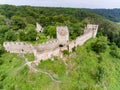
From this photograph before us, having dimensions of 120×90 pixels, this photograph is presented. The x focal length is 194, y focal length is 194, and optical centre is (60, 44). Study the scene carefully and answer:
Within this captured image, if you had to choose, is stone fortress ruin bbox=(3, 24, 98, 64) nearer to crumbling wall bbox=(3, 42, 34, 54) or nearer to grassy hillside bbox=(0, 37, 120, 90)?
crumbling wall bbox=(3, 42, 34, 54)

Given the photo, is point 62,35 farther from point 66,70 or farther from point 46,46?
point 66,70

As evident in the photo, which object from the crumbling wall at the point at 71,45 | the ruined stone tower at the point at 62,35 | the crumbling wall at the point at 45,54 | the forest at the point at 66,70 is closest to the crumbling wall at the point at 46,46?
the crumbling wall at the point at 45,54

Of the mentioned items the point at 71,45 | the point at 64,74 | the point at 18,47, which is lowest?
the point at 64,74

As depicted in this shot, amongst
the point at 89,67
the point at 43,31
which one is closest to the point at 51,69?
the point at 89,67

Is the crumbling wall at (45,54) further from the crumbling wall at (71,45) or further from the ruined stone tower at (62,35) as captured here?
the crumbling wall at (71,45)

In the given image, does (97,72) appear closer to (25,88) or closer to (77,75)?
(77,75)

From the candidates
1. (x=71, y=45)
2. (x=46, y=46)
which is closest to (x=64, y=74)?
(x=46, y=46)

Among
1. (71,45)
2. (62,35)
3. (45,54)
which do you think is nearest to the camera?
(45,54)
